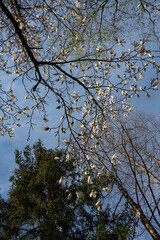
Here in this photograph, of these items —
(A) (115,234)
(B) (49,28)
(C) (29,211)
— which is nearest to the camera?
(B) (49,28)

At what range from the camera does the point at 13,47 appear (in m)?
4.28

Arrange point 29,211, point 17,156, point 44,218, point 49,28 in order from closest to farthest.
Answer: point 49,28 < point 44,218 < point 29,211 < point 17,156

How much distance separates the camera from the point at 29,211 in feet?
20.4

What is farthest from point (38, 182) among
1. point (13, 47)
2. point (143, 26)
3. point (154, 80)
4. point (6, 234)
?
point (143, 26)

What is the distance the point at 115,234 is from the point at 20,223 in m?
3.33

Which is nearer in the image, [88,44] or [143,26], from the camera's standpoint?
[88,44]

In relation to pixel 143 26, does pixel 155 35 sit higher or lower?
lower

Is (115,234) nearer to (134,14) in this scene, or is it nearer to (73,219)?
(73,219)

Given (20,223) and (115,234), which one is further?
(20,223)

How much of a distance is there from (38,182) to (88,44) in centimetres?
501

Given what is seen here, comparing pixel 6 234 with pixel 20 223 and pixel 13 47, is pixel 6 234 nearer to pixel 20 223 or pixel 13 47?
pixel 20 223

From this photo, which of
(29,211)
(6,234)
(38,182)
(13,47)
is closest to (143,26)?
(13,47)

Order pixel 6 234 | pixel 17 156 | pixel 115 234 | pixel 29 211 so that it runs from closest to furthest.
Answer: pixel 115 234 → pixel 6 234 → pixel 29 211 → pixel 17 156

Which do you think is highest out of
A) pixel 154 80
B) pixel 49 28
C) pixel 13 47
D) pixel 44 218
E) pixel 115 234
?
pixel 13 47
